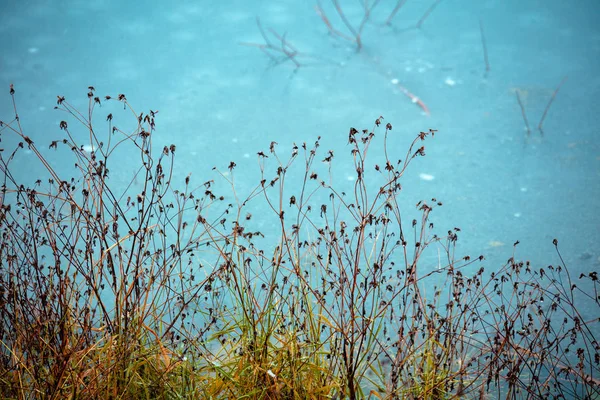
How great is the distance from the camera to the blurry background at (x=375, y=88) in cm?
406

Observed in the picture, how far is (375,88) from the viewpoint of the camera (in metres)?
5.02

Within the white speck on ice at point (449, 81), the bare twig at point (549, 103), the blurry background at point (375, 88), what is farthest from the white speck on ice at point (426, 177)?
the white speck on ice at point (449, 81)

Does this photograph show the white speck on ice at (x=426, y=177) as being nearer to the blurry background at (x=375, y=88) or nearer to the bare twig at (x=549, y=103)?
the blurry background at (x=375, y=88)

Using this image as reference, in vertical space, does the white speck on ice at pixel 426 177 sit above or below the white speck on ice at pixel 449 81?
below

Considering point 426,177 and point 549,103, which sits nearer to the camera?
point 426,177

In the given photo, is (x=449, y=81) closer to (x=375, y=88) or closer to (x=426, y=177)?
(x=375, y=88)

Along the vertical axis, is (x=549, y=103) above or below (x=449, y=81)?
below

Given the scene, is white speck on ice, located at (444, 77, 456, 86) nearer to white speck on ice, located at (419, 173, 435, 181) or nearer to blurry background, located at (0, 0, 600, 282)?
blurry background, located at (0, 0, 600, 282)

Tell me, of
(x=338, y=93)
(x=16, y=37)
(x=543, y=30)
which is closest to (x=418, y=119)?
(x=338, y=93)

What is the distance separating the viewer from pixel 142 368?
2.31 m

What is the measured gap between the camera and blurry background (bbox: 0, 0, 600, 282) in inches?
160

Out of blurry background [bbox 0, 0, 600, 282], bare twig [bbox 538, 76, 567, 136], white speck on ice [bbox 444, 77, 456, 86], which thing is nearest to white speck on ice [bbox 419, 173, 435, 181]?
blurry background [bbox 0, 0, 600, 282]

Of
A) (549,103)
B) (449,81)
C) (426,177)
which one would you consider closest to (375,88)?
(449,81)

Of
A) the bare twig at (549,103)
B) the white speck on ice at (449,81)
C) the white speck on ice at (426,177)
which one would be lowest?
the white speck on ice at (426,177)
